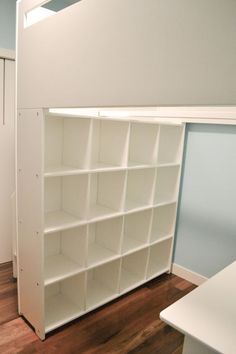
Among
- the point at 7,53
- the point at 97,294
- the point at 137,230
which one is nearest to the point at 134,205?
the point at 137,230

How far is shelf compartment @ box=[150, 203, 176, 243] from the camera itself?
2.80 metres

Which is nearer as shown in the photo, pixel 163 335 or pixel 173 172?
pixel 163 335

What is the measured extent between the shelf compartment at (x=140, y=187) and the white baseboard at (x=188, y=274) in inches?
32.8

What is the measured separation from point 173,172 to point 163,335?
54.8 inches

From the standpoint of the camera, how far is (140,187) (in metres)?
2.61

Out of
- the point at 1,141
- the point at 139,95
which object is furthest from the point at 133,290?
the point at 139,95

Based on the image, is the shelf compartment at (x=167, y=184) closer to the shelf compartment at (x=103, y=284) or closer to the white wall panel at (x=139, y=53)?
the shelf compartment at (x=103, y=284)

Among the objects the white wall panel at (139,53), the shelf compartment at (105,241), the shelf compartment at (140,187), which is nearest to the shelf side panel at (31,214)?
the white wall panel at (139,53)

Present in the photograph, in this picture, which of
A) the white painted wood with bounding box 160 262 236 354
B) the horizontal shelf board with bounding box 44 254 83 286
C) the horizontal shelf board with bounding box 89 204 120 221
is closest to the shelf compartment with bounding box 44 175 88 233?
the horizontal shelf board with bounding box 89 204 120 221

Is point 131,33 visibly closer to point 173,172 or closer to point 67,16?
point 67,16

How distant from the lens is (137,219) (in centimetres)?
265

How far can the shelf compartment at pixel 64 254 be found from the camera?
197 centimetres

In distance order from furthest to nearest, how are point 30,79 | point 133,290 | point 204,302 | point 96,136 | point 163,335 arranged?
point 133,290, point 96,136, point 163,335, point 30,79, point 204,302

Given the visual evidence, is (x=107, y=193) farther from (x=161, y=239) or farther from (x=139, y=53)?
(x=139, y=53)
